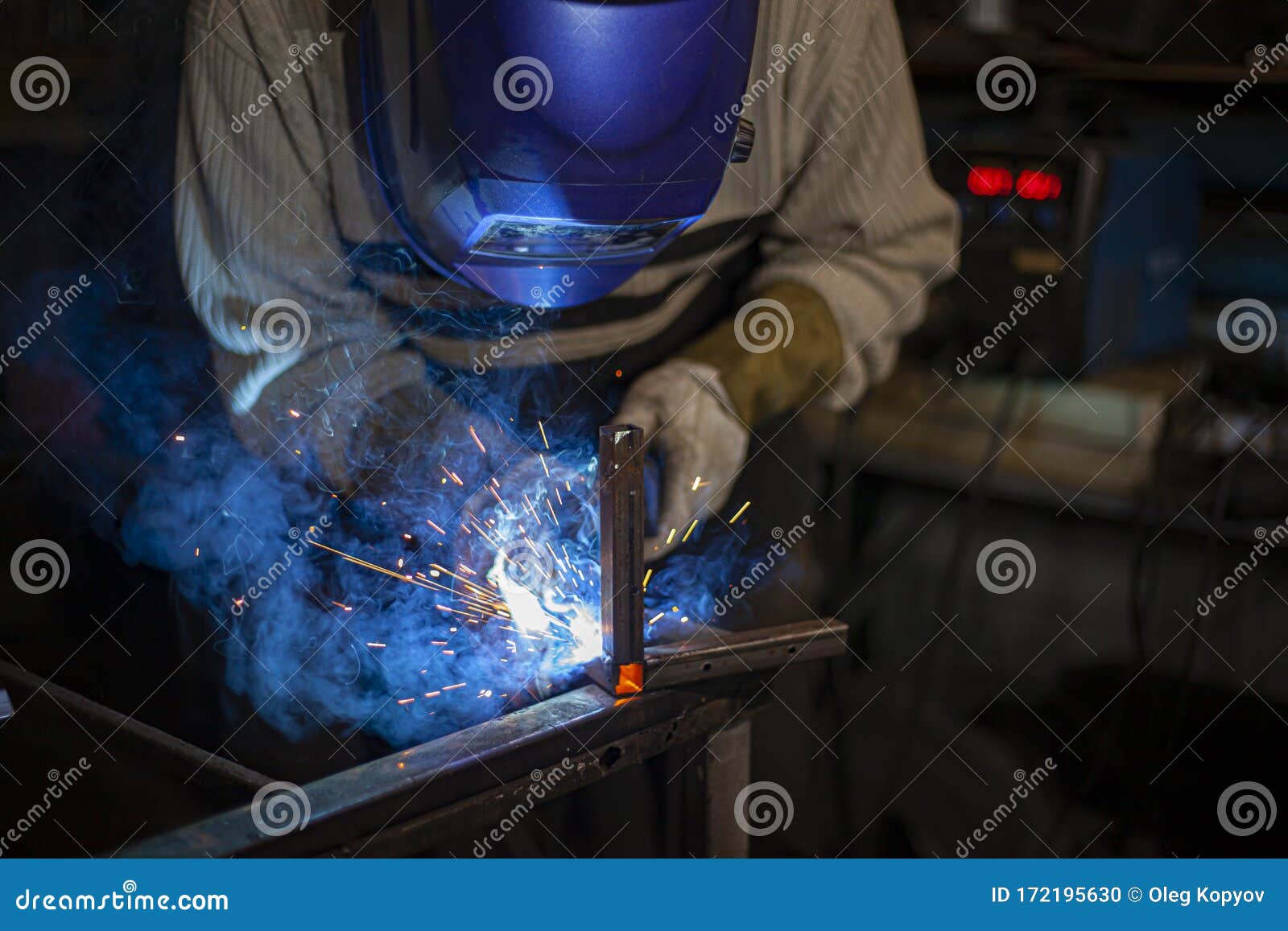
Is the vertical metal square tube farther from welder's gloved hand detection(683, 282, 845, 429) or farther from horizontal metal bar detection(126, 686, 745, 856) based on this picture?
welder's gloved hand detection(683, 282, 845, 429)

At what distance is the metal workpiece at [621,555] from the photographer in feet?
4.07

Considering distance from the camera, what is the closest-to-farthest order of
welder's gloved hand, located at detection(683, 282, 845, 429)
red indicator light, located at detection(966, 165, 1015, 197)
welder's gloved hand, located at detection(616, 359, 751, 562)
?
welder's gloved hand, located at detection(616, 359, 751, 562), welder's gloved hand, located at detection(683, 282, 845, 429), red indicator light, located at detection(966, 165, 1015, 197)

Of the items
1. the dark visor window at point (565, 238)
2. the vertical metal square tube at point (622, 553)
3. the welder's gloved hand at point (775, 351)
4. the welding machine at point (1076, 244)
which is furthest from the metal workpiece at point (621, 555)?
the welding machine at point (1076, 244)

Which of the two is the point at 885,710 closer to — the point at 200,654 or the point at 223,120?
the point at 200,654

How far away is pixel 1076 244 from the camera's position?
2.56 meters

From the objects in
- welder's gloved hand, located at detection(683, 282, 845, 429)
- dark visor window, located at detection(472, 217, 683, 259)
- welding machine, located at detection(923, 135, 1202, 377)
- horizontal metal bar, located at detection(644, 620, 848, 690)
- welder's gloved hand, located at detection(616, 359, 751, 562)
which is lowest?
horizontal metal bar, located at detection(644, 620, 848, 690)

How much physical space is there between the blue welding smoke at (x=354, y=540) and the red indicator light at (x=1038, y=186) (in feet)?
4.38

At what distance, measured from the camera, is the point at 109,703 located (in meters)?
2.01

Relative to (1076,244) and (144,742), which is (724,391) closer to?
(144,742)

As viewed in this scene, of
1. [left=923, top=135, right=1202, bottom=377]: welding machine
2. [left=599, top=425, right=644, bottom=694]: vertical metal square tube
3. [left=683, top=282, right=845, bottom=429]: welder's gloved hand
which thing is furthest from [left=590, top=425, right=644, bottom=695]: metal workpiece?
[left=923, top=135, right=1202, bottom=377]: welding machine

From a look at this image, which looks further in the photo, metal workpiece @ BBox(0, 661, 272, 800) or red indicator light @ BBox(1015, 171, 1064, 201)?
red indicator light @ BBox(1015, 171, 1064, 201)

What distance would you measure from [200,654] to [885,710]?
5.57 ft

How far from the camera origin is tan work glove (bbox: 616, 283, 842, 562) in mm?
1506

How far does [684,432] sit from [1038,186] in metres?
1.54
